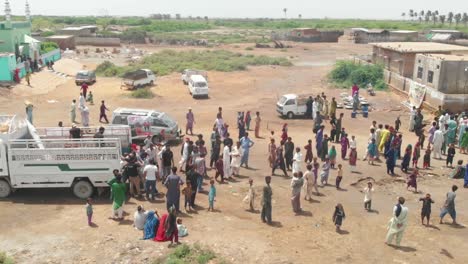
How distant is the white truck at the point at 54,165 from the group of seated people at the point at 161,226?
2498 millimetres

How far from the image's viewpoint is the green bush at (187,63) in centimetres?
4467

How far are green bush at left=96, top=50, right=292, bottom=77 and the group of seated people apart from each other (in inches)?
1270

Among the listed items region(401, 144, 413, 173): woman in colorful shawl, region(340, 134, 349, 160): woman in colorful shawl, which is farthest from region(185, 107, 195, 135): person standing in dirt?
region(401, 144, 413, 173): woman in colorful shawl

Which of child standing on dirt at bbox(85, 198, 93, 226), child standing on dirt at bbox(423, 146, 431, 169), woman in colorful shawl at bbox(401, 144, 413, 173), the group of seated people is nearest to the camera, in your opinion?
the group of seated people

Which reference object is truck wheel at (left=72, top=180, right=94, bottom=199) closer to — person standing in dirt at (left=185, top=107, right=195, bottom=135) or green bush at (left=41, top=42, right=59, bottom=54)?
person standing in dirt at (left=185, top=107, right=195, bottom=135)

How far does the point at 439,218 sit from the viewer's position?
1376cm

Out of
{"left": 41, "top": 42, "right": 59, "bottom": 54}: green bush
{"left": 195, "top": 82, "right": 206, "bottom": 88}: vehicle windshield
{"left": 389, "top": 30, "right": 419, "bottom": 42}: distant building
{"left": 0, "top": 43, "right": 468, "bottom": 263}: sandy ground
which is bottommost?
{"left": 0, "top": 43, "right": 468, "bottom": 263}: sandy ground

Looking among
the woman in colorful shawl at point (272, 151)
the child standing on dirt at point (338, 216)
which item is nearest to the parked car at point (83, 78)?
the woman in colorful shawl at point (272, 151)

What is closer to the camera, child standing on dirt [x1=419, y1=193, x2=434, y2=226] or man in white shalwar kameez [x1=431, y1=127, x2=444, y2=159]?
child standing on dirt [x1=419, y1=193, x2=434, y2=226]

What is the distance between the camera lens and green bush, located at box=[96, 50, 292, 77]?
4467 cm

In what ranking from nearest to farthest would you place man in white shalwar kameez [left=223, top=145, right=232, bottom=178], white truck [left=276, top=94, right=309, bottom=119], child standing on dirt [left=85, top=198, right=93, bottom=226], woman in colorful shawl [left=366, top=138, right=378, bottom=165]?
child standing on dirt [left=85, top=198, right=93, bottom=226] < man in white shalwar kameez [left=223, top=145, right=232, bottom=178] < woman in colorful shawl [left=366, top=138, right=378, bottom=165] < white truck [left=276, top=94, right=309, bottom=119]

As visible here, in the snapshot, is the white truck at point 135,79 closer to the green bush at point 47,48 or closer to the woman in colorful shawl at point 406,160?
the green bush at point 47,48

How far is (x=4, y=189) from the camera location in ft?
46.1

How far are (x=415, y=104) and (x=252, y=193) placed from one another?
20.0 meters
